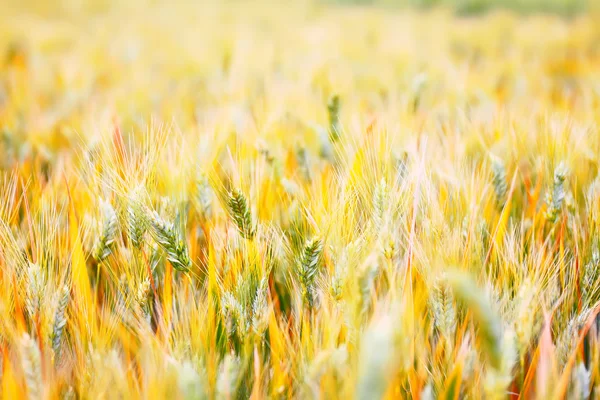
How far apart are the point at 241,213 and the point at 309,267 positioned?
0.34 feet

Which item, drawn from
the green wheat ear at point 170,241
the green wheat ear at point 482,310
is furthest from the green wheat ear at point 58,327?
the green wheat ear at point 482,310

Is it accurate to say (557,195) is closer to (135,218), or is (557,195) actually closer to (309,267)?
(309,267)

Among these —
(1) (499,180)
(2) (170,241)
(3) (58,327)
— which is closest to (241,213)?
(2) (170,241)

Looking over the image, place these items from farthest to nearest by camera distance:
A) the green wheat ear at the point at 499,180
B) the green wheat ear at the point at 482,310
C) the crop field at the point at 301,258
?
1. the green wheat ear at the point at 499,180
2. the crop field at the point at 301,258
3. the green wheat ear at the point at 482,310

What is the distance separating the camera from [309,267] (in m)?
0.47

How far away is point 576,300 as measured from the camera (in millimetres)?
512

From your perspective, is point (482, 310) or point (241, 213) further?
point (241, 213)

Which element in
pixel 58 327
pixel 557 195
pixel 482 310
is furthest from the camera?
pixel 557 195

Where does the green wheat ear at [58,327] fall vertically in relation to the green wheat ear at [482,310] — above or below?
below

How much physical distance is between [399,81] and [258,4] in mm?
2393

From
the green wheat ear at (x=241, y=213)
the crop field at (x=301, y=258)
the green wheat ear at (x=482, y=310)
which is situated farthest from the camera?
the green wheat ear at (x=241, y=213)

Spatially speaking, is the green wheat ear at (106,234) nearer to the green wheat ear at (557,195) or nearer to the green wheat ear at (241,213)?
the green wheat ear at (241,213)

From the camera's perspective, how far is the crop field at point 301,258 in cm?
39

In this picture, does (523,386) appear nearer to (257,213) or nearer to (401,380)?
(401,380)
